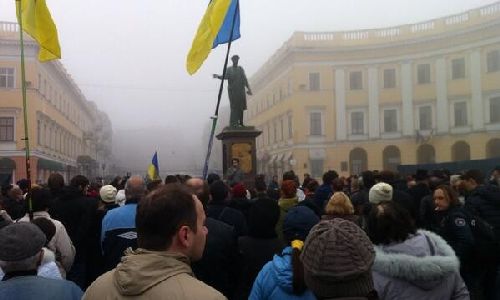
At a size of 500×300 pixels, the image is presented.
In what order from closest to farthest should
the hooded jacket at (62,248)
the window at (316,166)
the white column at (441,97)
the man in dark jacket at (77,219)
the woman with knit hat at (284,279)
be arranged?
the woman with knit hat at (284,279)
the hooded jacket at (62,248)
the man in dark jacket at (77,219)
the white column at (441,97)
the window at (316,166)

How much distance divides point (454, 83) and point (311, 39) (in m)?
12.6

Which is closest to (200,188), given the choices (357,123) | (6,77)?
(6,77)

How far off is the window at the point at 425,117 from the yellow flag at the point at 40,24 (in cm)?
4240

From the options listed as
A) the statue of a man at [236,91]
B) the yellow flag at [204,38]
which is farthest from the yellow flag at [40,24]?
the statue of a man at [236,91]

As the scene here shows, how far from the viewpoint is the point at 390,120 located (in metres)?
48.2

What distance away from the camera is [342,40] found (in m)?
49.2

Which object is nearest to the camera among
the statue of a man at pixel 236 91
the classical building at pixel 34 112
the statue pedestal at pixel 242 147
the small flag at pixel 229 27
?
the small flag at pixel 229 27

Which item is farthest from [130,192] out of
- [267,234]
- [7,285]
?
[7,285]

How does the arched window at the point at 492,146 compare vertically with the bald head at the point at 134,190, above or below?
above

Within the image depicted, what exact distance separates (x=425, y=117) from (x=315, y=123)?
362 inches

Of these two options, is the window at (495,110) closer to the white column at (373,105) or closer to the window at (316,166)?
the white column at (373,105)

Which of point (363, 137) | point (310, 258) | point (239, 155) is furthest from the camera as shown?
point (363, 137)

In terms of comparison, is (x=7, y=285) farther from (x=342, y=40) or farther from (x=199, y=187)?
(x=342, y=40)

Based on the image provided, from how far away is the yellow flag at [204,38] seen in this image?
9492 millimetres
